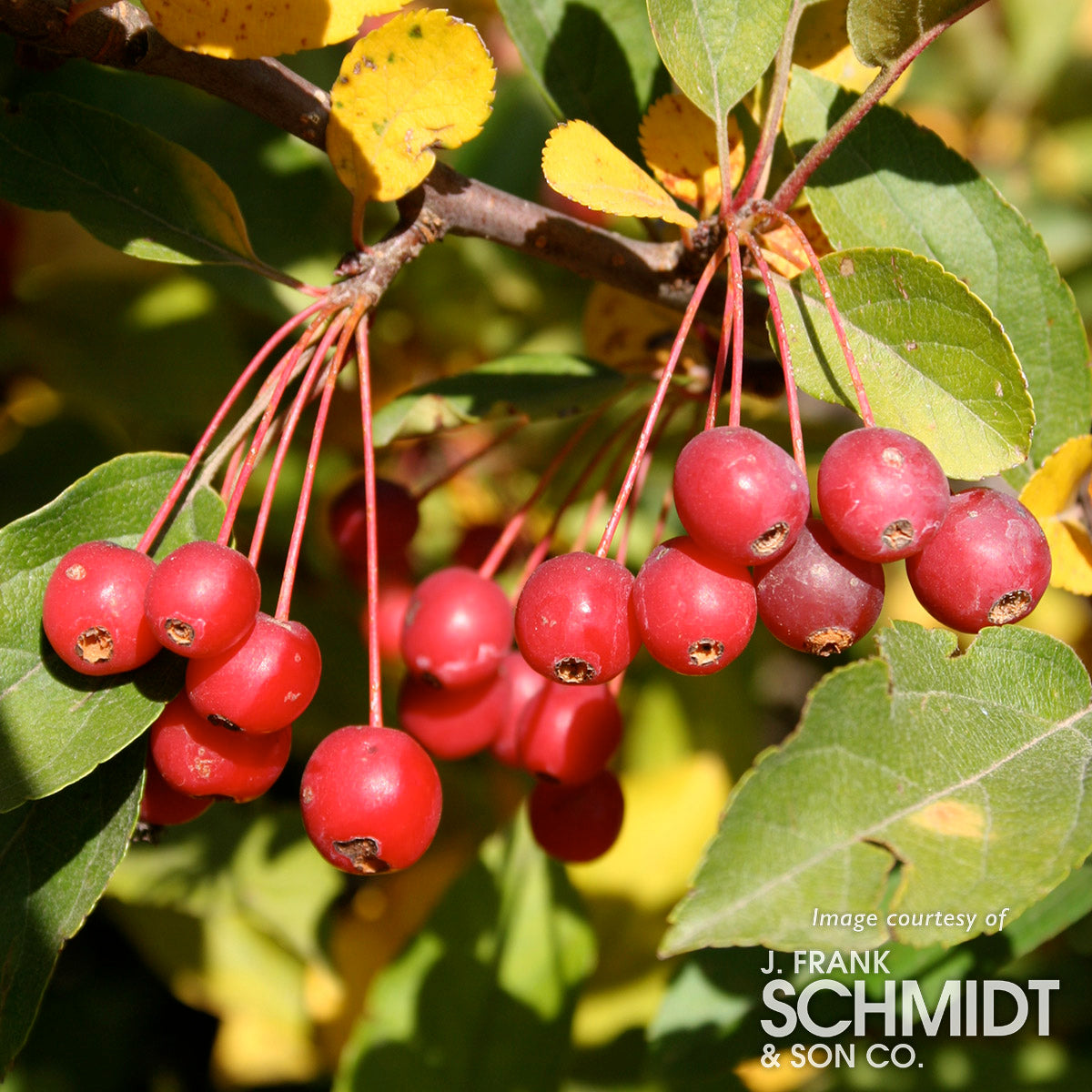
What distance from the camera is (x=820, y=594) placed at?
89 centimetres

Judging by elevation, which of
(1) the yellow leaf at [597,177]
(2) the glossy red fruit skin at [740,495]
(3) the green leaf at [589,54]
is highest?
(3) the green leaf at [589,54]

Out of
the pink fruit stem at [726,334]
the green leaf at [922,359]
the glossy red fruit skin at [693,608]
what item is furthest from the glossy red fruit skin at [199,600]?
the green leaf at [922,359]

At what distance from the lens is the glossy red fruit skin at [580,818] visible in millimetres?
1264

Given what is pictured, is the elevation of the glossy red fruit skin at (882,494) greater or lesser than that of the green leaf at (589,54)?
lesser

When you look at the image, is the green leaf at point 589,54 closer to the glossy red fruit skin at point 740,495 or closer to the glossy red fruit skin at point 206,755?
the glossy red fruit skin at point 740,495

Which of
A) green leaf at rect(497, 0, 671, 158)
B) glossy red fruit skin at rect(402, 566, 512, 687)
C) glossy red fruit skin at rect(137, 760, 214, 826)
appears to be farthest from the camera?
green leaf at rect(497, 0, 671, 158)

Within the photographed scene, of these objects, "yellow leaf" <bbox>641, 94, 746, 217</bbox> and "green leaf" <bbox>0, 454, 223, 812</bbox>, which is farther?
"yellow leaf" <bbox>641, 94, 746, 217</bbox>

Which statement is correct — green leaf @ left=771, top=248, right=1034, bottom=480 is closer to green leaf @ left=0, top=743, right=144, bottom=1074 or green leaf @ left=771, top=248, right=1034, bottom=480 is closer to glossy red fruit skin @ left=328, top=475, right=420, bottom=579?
glossy red fruit skin @ left=328, top=475, right=420, bottom=579

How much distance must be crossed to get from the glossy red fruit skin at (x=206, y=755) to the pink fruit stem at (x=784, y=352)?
0.57m

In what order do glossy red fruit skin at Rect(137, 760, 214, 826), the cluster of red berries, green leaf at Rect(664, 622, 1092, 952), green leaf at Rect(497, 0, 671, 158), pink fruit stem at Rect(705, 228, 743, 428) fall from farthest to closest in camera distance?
green leaf at Rect(497, 0, 671, 158), glossy red fruit skin at Rect(137, 760, 214, 826), pink fruit stem at Rect(705, 228, 743, 428), the cluster of red berries, green leaf at Rect(664, 622, 1092, 952)

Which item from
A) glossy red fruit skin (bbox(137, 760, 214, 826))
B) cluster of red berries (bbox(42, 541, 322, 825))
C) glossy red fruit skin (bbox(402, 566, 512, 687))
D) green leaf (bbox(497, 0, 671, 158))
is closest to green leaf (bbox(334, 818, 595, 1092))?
glossy red fruit skin (bbox(402, 566, 512, 687))

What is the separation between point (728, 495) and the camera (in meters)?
0.84

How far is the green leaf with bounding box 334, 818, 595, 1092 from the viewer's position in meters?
1.53

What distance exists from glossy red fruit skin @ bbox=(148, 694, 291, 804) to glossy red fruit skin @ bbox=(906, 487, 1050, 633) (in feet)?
2.11
